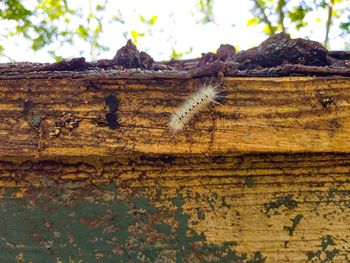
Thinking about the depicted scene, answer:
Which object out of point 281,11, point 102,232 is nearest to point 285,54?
point 102,232

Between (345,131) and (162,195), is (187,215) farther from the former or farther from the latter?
(345,131)

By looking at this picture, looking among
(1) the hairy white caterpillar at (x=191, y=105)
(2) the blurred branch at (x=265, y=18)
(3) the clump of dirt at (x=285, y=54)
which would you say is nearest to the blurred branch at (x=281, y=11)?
(2) the blurred branch at (x=265, y=18)

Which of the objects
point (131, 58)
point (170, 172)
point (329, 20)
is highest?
point (329, 20)

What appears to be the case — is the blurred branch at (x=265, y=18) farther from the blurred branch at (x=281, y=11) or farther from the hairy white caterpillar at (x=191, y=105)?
the hairy white caterpillar at (x=191, y=105)

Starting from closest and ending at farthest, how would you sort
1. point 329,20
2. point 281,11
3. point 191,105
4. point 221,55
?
1. point 191,105
2. point 221,55
3. point 329,20
4. point 281,11

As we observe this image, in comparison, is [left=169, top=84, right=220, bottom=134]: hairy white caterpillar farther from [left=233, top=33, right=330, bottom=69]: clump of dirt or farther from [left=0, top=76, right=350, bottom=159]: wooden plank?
[left=233, top=33, right=330, bottom=69]: clump of dirt

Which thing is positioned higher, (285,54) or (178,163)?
(285,54)

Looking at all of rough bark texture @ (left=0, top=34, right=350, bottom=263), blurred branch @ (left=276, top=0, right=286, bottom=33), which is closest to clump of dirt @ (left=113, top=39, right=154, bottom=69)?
rough bark texture @ (left=0, top=34, right=350, bottom=263)

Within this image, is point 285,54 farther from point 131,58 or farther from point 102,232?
point 102,232
